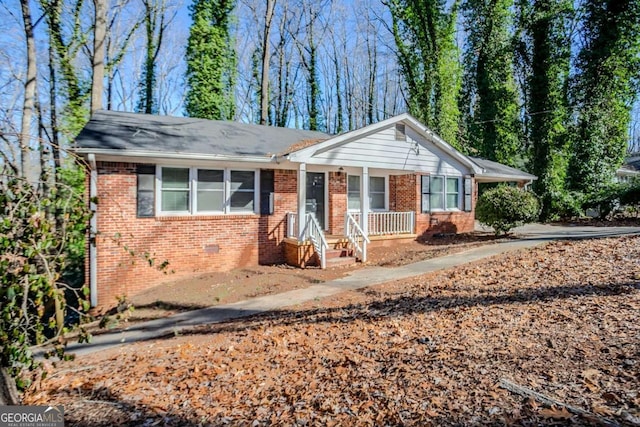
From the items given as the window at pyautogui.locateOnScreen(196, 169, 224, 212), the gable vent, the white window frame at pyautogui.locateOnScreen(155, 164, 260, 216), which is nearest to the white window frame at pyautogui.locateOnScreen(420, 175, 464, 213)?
the gable vent

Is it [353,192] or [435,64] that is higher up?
[435,64]

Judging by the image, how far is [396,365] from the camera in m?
3.88

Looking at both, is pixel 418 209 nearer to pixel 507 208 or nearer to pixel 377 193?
pixel 377 193

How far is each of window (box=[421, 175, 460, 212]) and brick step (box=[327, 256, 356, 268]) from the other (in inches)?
181

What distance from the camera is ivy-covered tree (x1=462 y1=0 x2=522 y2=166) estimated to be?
73.3 ft

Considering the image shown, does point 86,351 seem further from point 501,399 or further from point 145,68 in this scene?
point 145,68

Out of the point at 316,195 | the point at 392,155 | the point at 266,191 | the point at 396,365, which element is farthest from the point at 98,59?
the point at 396,365

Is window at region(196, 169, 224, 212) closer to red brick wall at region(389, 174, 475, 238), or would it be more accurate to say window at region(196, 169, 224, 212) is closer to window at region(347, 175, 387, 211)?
window at region(347, 175, 387, 211)

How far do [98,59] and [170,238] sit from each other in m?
9.63

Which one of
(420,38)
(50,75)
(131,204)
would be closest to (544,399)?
(131,204)

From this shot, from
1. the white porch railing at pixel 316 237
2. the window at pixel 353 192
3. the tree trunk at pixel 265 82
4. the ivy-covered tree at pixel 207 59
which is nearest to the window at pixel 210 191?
the white porch railing at pixel 316 237

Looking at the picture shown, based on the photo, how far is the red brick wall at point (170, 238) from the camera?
8.69 m

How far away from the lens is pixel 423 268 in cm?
938

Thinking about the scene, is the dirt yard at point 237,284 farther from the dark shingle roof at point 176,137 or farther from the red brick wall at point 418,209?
the dark shingle roof at point 176,137
